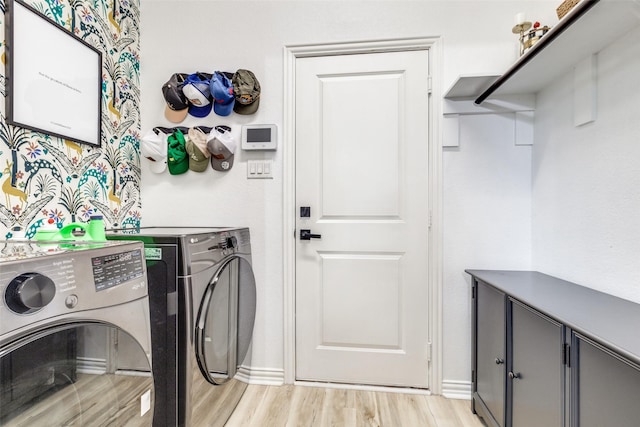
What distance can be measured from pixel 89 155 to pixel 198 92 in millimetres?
664

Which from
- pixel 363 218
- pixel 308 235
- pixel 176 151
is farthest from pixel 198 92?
pixel 363 218

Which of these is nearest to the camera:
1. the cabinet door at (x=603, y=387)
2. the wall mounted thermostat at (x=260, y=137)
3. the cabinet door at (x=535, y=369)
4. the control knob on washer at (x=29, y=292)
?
the control knob on washer at (x=29, y=292)

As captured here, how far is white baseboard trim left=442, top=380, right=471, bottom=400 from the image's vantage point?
5.96ft

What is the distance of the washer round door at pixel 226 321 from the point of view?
52.4 inches

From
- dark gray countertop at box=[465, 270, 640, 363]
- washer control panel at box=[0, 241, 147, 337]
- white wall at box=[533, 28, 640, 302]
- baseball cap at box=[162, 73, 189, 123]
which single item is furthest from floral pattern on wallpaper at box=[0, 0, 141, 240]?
white wall at box=[533, 28, 640, 302]

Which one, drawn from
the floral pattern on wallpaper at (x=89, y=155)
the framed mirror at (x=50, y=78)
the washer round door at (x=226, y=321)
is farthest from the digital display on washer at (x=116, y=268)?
the framed mirror at (x=50, y=78)

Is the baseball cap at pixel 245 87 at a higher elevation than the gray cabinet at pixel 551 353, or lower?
higher

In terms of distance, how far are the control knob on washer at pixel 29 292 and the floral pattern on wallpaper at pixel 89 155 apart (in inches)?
35.8

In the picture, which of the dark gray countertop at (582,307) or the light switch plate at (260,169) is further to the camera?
the light switch plate at (260,169)

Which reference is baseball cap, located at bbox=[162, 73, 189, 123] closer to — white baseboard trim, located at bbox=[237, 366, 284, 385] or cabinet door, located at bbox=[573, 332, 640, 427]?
white baseboard trim, located at bbox=[237, 366, 284, 385]

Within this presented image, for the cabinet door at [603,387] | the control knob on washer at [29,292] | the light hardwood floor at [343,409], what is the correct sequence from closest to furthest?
the control knob on washer at [29,292]
the cabinet door at [603,387]
the light hardwood floor at [343,409]

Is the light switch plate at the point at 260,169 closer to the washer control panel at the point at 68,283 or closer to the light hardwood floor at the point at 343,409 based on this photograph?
the washer control panel at the point at 68,283

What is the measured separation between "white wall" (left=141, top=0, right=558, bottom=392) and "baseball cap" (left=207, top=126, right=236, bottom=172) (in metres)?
0.05

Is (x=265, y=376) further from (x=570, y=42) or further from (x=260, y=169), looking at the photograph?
(x=570, y=42)
